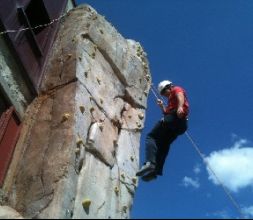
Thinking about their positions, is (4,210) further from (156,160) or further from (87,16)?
(87,16)

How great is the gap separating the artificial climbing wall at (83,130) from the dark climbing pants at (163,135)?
22.3 inches

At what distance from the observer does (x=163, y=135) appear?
687cm

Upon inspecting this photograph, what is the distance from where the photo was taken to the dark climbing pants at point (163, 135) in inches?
266

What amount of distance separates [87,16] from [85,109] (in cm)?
280

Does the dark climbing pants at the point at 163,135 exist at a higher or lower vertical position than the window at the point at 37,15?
lower

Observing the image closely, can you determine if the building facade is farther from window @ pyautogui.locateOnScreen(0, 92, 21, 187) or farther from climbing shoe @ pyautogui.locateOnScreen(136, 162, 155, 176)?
climbing shoe @ pyautogui.locateOnScreen(136, 162, 155, 176)

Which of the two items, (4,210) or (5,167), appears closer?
(4,210)

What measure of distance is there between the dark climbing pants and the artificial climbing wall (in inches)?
22.3

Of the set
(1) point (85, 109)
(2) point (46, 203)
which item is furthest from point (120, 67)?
(2) point (46, 203)

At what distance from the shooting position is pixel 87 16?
29.3 feet

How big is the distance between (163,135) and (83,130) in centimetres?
122

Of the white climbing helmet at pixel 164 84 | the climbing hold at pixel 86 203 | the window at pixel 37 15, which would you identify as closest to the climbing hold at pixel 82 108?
the white climbing helmet at pixel 164 84

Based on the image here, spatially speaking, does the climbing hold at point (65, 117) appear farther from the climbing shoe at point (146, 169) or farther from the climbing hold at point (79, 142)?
the climbing shoe at point (146, 169)

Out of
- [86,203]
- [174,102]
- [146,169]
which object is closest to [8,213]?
[86,203]
